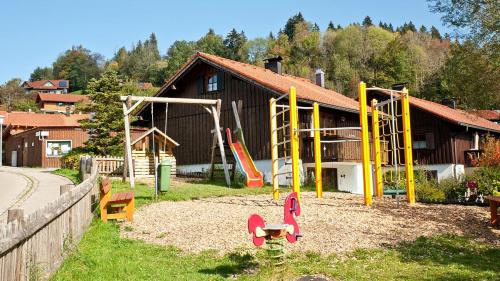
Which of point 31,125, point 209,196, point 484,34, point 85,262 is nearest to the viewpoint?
point 85,262

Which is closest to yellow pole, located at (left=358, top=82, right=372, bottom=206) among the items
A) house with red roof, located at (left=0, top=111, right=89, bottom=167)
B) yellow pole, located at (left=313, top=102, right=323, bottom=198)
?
yellow pole, located at (left=313, top=102, right=323, bottom=198)

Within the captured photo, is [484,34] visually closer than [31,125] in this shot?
Yes

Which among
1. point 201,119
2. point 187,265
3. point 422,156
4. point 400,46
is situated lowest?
point 187,265

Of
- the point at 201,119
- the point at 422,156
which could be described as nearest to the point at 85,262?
the point at 201,119

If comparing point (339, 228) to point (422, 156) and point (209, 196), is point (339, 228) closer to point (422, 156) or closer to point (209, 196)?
point (209, 196)

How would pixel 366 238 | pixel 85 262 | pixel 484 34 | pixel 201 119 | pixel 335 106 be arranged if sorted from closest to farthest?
pixel 85 262, pixel 366 238, pixel 484 34, pixel 335 106, pixel 201 119

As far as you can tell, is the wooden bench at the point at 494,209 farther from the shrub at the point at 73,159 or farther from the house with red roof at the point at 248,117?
the shrub at the point at 73,159

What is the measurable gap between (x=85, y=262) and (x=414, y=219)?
7.30 meters

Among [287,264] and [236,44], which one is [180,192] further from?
[236,44]

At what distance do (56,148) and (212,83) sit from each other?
1639 cm

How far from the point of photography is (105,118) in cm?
3006

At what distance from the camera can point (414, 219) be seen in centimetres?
1098

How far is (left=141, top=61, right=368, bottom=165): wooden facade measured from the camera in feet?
77.2

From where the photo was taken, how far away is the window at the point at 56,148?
36.2 metres
